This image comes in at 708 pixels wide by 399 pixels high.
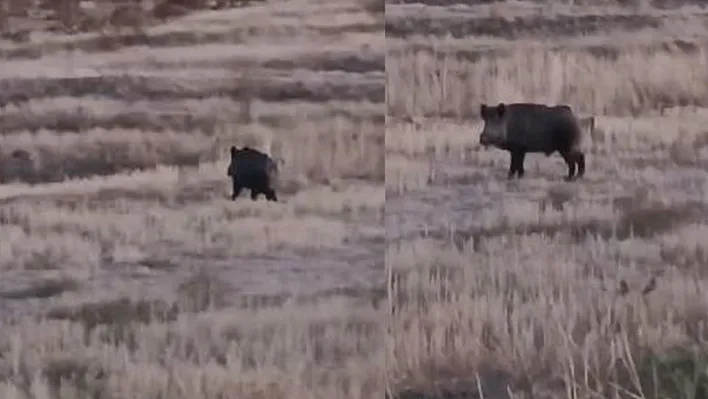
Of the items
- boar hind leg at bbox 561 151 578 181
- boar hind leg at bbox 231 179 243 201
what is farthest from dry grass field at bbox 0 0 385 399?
boar hind leg at bbox 561 151 578 181

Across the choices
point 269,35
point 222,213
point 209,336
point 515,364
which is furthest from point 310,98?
point 515,364

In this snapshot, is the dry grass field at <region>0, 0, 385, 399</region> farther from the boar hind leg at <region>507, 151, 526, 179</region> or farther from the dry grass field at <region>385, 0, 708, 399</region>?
the boar hind leg at <region>507, 151, 526, 179</region>

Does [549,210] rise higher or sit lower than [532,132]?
lower

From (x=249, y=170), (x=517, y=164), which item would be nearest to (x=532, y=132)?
(x=517, y=164)

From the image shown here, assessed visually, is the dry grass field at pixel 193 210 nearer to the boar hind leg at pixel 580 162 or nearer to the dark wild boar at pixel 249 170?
the dark wild boar at pixel 249 170

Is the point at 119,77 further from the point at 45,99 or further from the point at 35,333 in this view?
the point at 35,333

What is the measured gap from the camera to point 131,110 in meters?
1.66

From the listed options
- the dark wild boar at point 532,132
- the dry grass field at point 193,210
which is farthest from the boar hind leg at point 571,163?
the dry grass field at point 193,210

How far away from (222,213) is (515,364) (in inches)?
19.1

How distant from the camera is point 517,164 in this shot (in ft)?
5.60

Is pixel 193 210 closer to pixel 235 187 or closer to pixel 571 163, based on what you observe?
pixel 235 187

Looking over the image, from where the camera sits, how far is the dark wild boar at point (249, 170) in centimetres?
167

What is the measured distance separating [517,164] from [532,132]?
53 mm

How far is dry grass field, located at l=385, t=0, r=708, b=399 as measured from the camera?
5.51 ft
